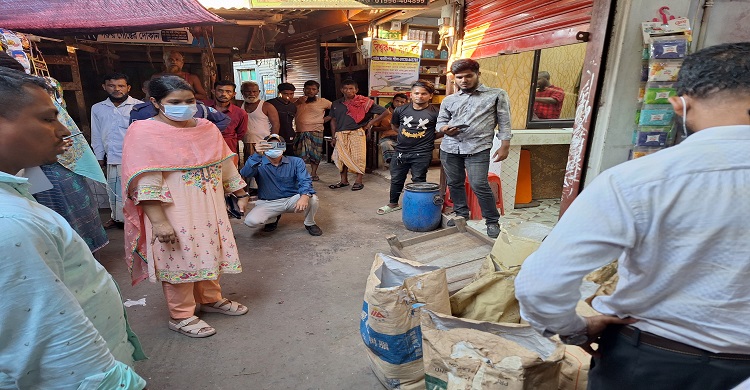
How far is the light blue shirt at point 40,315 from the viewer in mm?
832

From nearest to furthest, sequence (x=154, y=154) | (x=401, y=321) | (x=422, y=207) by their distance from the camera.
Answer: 1. (x=401, y=321)
2. (x=154, y=154)
3. (x=422, y=207)

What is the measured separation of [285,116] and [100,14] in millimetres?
2968

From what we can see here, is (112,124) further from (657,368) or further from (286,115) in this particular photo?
(657,368)

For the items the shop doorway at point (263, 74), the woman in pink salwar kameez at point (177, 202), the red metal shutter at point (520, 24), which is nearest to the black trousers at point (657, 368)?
the woman in pink salwar kameez at point (177, 202)

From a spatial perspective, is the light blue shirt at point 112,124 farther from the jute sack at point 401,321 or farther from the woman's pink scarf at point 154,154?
the jute sack at point 401,321

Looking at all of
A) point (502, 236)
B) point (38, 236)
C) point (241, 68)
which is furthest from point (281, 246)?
point (241, 68)

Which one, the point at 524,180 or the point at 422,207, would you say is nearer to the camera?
the point at 422,207

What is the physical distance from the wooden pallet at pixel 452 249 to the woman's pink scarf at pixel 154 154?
1749mm

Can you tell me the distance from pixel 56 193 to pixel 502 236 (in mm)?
3127

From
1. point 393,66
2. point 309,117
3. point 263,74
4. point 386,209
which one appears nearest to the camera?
point 386,209

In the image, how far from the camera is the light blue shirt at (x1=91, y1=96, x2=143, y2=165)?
14.4 ft

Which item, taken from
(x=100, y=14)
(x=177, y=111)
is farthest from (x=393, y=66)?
(x=177, y=111)

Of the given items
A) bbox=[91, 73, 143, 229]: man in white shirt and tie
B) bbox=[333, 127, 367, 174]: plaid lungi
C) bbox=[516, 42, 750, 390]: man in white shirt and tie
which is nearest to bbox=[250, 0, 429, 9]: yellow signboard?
bbox=[91, 73, 143, 229]: man in white shirt and tie

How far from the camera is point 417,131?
16.6 feet
